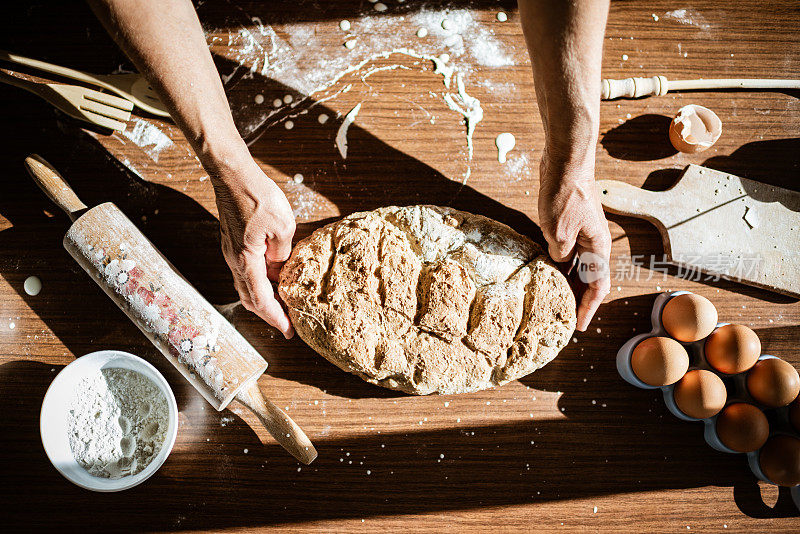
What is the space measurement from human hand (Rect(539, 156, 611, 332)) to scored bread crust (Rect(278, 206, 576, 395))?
3.1 inches

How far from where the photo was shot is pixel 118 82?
4.27 ft

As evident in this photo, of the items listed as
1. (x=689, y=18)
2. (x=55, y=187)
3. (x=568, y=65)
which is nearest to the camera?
(x=568, y=65)

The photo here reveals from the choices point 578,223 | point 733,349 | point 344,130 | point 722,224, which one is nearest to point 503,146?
point 578,223

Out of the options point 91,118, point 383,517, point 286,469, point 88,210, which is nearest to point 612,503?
point 383,517

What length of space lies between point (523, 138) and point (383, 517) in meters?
1.10

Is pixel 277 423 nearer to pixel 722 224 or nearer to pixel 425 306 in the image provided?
pixel 425 306

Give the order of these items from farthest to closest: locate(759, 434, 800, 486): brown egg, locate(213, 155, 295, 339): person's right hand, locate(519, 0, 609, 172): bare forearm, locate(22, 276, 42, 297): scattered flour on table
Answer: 1. locate(22, 276, 42, 297): scattered flour on table
2. locate(759, 434, 800, 486): brown egg
3. locate(213, 155, 295, 339): person's right hand
4. locate(519, 0, 609, 172): bare forearm

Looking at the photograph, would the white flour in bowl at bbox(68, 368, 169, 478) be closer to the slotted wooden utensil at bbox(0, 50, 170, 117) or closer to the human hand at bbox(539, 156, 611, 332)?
the slotted wooden utensil at bbox(0, 50, 170, 117)

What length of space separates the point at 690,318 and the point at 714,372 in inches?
8.1

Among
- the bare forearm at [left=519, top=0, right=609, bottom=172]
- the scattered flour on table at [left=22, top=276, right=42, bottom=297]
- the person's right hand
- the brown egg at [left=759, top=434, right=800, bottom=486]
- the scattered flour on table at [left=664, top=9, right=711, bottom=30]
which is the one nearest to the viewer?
the bare forearm at [left=519, top=0, right=609, bottom=172]

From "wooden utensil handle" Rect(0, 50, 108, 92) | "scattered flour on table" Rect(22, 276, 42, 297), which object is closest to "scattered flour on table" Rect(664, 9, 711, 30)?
"wooden utensil handle" Rect(0, 50, 108, 92)

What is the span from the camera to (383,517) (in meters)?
1.25

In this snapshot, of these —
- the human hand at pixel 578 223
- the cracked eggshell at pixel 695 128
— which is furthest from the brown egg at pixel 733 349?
the cracked eggshell at pixel 695 128

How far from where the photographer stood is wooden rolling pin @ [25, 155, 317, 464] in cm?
109
